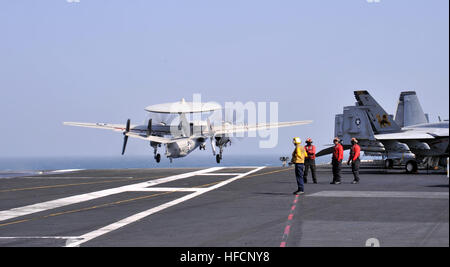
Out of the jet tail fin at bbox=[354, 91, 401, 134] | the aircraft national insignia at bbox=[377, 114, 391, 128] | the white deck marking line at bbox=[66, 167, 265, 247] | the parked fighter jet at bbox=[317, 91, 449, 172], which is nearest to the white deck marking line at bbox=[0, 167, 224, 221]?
the white deck marking line at bbox=[66, 167, 265, 247]

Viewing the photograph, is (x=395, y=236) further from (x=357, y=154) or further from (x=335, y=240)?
(x=357, y=154)

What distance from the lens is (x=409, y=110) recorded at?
174 feet

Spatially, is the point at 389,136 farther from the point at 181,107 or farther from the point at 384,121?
the point at 181,107

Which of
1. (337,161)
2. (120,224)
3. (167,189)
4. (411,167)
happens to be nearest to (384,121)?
(411,167)

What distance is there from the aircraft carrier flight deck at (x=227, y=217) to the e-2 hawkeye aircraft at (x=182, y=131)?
114ft

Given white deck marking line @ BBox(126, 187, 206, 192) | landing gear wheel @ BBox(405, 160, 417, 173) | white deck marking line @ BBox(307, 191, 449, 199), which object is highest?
landing gear wheel @ BBox(405, 160, 417, 173)

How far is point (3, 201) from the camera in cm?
2236

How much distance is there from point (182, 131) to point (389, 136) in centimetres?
3413

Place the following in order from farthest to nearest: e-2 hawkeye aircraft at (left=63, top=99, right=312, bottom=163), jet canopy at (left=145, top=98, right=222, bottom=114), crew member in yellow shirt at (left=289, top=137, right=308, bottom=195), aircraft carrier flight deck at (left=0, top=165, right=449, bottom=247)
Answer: jet canopy at (left=145, top=98, right=222, bottom=114) → e-2 hawkeye aircraft at (left=63, top=99, right=312, bottom=163) → crew member in yellow shirt at (left=289, top=137, right=308, bottom=195) → aircraft carrier flight deck at (left=0, top=165, right=449, bottom=247)

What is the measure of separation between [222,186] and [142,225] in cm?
1326

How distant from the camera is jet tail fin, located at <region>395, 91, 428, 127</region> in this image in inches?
2008

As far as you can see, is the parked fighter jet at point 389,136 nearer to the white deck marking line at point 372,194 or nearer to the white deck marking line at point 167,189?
the white deck marking line at point 372,194

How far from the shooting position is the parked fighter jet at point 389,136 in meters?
35.7

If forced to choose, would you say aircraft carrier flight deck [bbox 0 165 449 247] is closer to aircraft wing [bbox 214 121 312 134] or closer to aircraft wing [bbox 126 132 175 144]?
aircraft wing [bbox 126 132 175 144]
